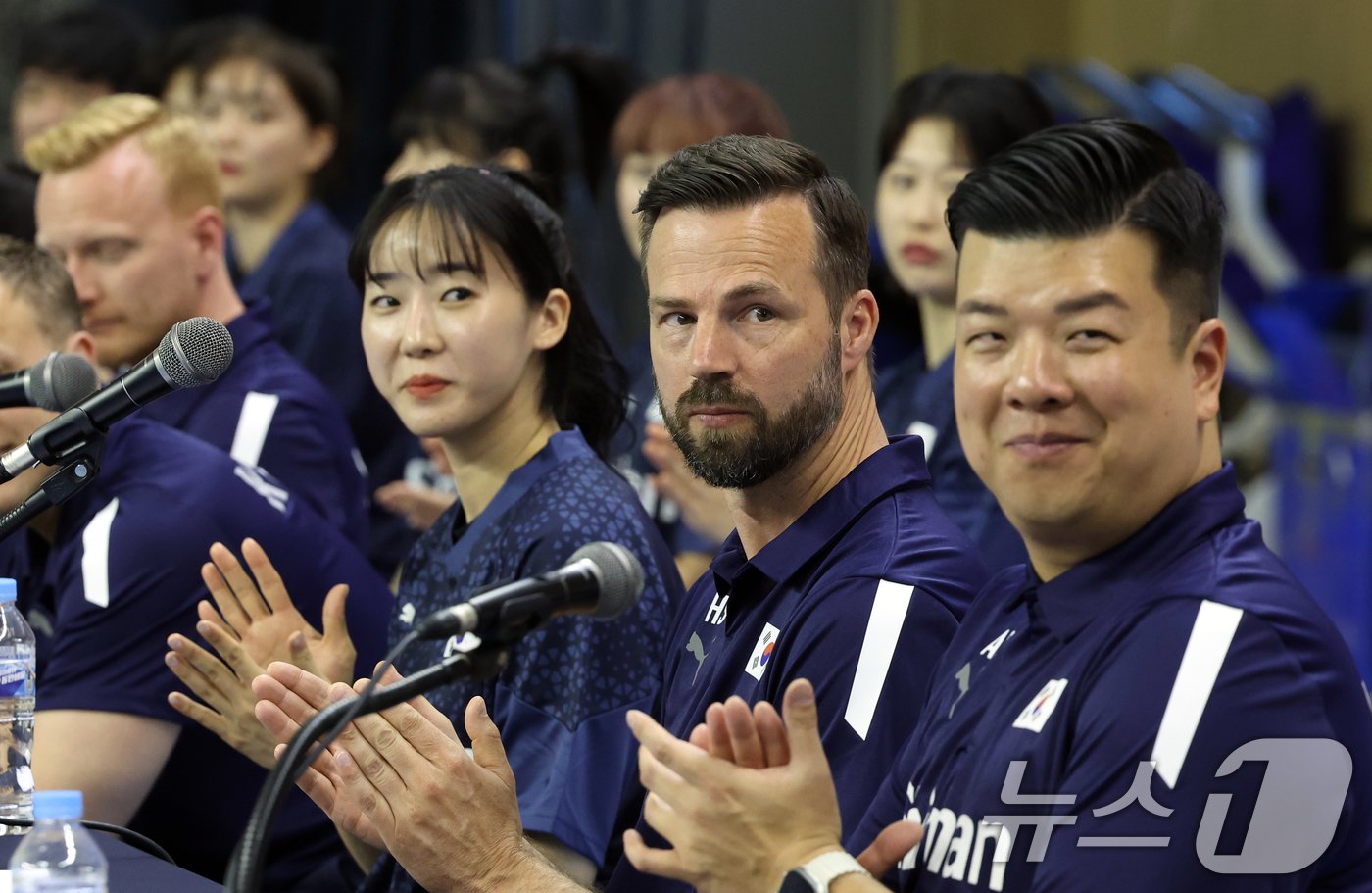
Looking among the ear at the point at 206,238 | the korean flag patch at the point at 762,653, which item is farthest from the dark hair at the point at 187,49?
the korean flag patch at the point at 762,653

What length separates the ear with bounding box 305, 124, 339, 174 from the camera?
5.00 metres

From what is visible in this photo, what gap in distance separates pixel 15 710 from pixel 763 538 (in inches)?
39.2

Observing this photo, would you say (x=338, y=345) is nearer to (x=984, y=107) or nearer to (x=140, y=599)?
(x=984, y=107)

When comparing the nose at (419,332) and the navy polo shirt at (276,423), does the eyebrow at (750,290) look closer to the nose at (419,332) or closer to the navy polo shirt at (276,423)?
the nose at (419,332)

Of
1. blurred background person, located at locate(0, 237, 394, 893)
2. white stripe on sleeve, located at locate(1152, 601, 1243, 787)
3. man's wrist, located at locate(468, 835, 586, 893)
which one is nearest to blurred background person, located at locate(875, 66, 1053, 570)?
blurred background person, located at locate(0, 237, 394, 893)

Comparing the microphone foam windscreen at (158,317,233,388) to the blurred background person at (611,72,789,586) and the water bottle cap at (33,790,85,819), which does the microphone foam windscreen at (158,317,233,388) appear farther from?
the blurred background person at (611,72,789,586)

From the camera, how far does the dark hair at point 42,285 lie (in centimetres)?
281

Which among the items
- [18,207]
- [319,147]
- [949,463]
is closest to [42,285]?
[18,207]

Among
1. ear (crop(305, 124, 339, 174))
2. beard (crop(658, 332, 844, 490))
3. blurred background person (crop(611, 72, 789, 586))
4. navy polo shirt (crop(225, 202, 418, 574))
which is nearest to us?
beard (crop(658, 332, 844, 490))

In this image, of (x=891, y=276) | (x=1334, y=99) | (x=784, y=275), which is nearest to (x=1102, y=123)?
(x=784, y=275)

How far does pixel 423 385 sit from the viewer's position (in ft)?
8.59

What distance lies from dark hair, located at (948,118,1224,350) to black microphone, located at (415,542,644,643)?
47 cm

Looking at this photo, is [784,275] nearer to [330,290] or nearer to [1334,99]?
[330,290]

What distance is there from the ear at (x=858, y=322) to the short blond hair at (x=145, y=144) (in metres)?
1.86
